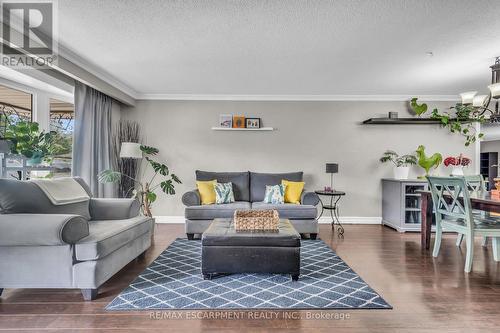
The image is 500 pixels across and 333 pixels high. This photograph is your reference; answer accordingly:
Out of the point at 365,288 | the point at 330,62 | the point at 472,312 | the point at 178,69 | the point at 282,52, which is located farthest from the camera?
the point at 178,69

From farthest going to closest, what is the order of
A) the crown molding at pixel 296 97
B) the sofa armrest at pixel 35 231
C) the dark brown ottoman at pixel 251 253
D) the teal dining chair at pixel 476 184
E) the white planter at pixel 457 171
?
the crown molding at pixel 296 97 → the white planter at pixel 457 171 → the teal dining chair at pixel 476 184 → the dark brown ottoman at pixel 251 253 → the sofa armrest at pixel 35 231

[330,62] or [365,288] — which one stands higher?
[330,62]

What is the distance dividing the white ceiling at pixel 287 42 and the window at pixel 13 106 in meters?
0.92

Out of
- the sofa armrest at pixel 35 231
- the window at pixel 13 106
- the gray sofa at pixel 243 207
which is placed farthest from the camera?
the gray sofa at pixel 243 207

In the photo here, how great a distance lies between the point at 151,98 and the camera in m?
5.52

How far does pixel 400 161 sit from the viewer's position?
17.6 ft

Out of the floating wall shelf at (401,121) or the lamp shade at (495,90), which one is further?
the floating wall shelf at (401,121)

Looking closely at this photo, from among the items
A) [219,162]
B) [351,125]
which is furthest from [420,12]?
[219,162]

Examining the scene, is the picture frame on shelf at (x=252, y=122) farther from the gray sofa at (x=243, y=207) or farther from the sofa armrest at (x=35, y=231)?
the sofa armrest at (x=35, y=231)

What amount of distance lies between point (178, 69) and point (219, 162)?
2001 millimetres

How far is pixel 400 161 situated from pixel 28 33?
5.64m

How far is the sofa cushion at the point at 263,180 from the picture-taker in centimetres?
499

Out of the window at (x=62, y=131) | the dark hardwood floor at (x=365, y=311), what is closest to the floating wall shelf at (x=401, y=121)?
the dark hardwood floor at (x=365, y=311)

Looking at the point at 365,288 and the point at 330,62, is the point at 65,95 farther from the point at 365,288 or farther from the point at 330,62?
the point at 365,288
